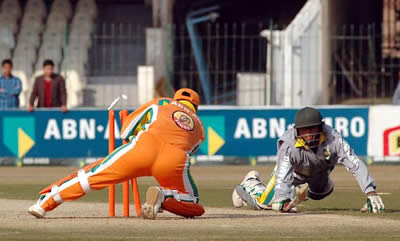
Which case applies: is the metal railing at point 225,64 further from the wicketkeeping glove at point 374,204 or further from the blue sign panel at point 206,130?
the wicketkeeping glove at point 374,204

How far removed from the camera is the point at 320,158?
13.1 meters

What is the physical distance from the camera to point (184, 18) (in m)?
36.4

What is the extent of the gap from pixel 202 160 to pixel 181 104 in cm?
983

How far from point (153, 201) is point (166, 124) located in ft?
2.59

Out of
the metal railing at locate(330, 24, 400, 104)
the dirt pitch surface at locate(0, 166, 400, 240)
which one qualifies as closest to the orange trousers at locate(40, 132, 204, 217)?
the dirt pitch surface at locate(0, 166, 400, 240)

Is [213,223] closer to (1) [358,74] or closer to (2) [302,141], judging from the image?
(2) [302,141]

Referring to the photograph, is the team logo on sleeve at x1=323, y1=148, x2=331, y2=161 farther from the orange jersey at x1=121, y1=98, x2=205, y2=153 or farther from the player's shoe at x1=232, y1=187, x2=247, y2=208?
the orange jersey at x1=121, y1=98, x2=205, y2=153

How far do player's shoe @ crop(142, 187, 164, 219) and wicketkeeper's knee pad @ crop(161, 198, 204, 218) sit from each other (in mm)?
85

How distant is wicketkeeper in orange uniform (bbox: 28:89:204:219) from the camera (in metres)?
Answer: 11.7

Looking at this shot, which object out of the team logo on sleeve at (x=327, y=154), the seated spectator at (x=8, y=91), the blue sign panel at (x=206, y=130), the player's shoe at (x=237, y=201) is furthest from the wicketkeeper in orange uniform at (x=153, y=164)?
the seated spectator at (x=8, y=91)

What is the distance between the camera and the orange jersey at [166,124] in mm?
11836

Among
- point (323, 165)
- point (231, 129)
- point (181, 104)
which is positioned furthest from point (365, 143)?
point (181, 104)

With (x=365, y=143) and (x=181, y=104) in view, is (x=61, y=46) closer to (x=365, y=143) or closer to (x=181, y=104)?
(x=365, y=143)

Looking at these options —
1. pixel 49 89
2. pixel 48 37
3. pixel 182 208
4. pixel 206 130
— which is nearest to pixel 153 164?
pixel 182 208
